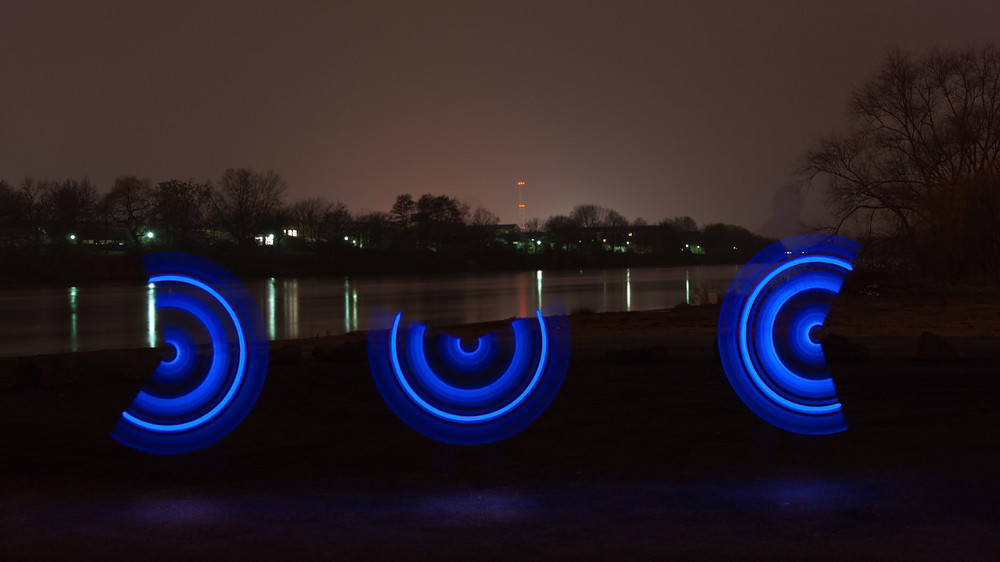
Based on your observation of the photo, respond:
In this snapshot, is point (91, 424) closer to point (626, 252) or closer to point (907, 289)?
point (907, 289)

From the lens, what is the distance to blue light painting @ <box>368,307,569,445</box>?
10.2m

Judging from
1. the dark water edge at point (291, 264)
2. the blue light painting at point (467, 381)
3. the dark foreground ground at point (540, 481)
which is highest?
the dark water edge at point (291, 264)

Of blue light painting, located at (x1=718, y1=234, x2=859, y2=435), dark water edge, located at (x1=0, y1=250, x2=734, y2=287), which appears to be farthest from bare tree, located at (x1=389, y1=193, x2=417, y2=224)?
blue light painting, located at (x1=718, y1=234, x2=859, y2=435)

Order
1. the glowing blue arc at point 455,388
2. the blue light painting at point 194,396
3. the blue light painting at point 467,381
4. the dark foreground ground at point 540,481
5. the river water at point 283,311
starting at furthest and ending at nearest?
the river water at point 283,311 < the glowing blue arc at point 455,388 < the blue light painting at point 467,381 < the blue light painting at point 194,396 < the dark foreground ground at point 540,481

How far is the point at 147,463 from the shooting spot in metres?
8.23

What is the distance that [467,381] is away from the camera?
43.4ft

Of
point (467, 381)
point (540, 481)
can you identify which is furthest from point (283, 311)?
point (540, 481)

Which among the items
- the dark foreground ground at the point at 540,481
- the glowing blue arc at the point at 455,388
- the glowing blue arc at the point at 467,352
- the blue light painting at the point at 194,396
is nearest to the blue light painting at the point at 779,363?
the dark foreground ground at the point at 540,481

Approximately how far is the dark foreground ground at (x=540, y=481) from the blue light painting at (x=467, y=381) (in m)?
0.37

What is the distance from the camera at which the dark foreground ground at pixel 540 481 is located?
5.62 meters

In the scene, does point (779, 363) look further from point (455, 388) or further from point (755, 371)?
point (455, 388)

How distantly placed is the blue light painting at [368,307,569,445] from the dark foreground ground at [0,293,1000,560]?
0.37 m

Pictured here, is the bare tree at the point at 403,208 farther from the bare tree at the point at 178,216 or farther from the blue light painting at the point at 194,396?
the blue light painting at the point at 194,396

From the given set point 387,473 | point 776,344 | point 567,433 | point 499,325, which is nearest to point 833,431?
point 567,433
